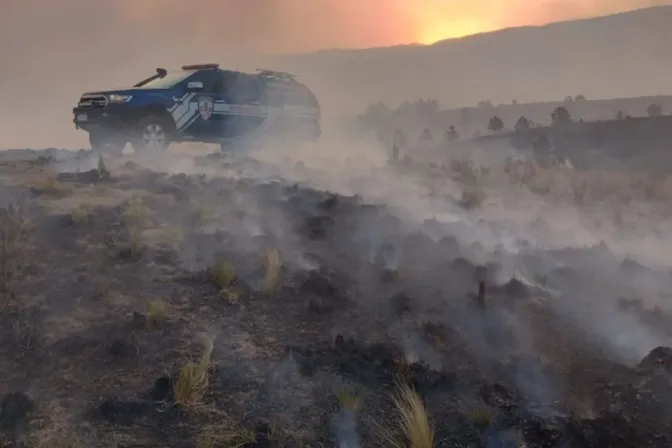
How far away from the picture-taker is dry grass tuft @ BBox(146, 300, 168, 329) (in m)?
5.36

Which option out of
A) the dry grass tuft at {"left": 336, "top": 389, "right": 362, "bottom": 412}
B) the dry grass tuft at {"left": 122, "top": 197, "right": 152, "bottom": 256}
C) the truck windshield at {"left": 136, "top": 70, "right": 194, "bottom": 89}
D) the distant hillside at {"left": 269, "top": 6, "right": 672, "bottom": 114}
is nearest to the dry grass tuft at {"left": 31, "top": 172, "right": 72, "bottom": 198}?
the dry grass tuft at {"left": 122, "top": 197, "right": 152, "bottom": 256}

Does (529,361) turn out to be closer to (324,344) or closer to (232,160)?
(324,344)

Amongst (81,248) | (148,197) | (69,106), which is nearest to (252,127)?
(148,197)

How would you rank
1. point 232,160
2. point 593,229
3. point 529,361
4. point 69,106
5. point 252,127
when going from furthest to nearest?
point 69,106 < point 252,127 < point 232,160 < point 593,229 < point 529,361

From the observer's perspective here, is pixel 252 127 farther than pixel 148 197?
Yes

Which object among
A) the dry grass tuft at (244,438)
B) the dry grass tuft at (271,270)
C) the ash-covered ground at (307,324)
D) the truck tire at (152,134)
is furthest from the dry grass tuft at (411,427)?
the truck tire at (152,134)

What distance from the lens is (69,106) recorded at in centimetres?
5975

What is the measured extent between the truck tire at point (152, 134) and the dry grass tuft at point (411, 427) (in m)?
9.60

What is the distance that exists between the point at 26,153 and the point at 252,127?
15.4 feet

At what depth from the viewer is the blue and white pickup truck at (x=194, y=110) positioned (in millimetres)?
12758

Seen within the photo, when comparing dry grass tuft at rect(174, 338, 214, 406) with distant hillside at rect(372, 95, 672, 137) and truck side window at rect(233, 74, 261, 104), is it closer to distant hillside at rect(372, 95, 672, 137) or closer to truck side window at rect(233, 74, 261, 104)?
truck side window at rect(233, 74, 261, 104)

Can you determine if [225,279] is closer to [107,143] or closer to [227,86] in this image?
[107,143]

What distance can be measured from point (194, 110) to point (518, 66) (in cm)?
7846

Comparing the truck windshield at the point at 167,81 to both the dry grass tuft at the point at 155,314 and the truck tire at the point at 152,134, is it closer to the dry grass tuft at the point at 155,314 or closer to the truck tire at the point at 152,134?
the truck tire at the point at 152,134
